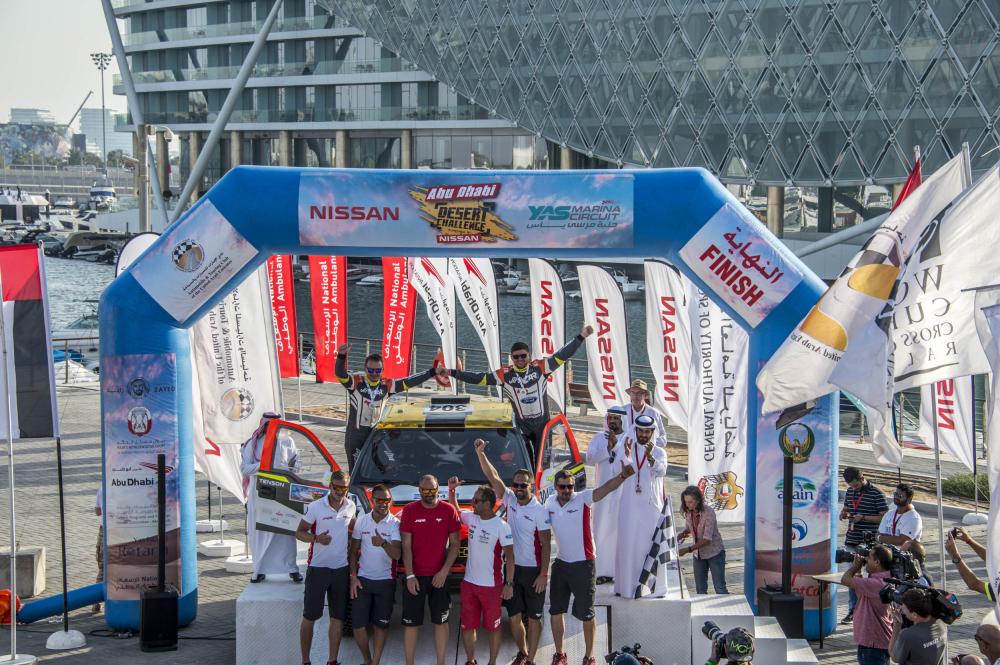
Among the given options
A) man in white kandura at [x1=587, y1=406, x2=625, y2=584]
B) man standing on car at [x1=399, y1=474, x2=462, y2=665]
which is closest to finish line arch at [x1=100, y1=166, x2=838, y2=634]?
man in white kandura at [x1=587, y1=406, x2=625, y2=584]

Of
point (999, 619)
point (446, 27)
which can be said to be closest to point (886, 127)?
point (446, 27)

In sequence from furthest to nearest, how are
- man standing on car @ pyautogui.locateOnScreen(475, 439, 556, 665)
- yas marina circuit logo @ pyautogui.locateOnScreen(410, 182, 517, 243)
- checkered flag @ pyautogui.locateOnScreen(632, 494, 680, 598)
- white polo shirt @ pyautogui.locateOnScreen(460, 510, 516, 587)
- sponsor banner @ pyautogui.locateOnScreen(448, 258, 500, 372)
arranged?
sponsor banner @ pyautogui.locateOnScreen(448, 258, 500, 372) < yas marina circuit logo @ pyautogui.locateOnScreen(410, 182, 517, 243) < checkered flag @ pyautogui.locateOnScreen(632, 494, 680, 598) < man standing on car @ pyautogui.locateOnScreen(475, 439, 556, 665) < white polo shirt @ pyautogui.locateOnScreen(460, 510, 516, 587)

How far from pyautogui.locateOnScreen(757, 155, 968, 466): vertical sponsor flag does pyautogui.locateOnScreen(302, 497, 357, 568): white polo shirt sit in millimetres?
3880

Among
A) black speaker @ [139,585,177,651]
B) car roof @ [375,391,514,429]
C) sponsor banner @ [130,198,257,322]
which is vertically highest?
sponsor banner @ [130,198,257,322]

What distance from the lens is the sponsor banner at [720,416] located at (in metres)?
14.5

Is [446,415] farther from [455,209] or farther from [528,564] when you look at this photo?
[528,564]

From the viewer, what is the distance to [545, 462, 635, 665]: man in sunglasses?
11.0 m

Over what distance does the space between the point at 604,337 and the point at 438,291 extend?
11.7 feet

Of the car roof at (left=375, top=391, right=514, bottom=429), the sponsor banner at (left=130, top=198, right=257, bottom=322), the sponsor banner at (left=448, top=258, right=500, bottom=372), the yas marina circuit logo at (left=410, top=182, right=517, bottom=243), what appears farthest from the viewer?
the sponsor banner at (left=448, top=258, right=500, bottom=372)

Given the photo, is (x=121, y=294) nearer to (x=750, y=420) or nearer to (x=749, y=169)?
(x=750, y=420)

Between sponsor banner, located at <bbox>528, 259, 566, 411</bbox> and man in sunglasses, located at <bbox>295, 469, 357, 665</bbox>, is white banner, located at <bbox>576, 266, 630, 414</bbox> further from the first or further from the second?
man in sunglasses, located at <bbox>295, 469, 357, 665</bbox>

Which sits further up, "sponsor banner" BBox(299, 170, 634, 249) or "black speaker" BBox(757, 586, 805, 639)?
"sponsor banner" BBox(299, 170, 634, 249)

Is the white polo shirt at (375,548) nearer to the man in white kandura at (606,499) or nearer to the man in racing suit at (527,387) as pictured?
the man in white kandura at (606,499)

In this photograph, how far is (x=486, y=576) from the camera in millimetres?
10820
